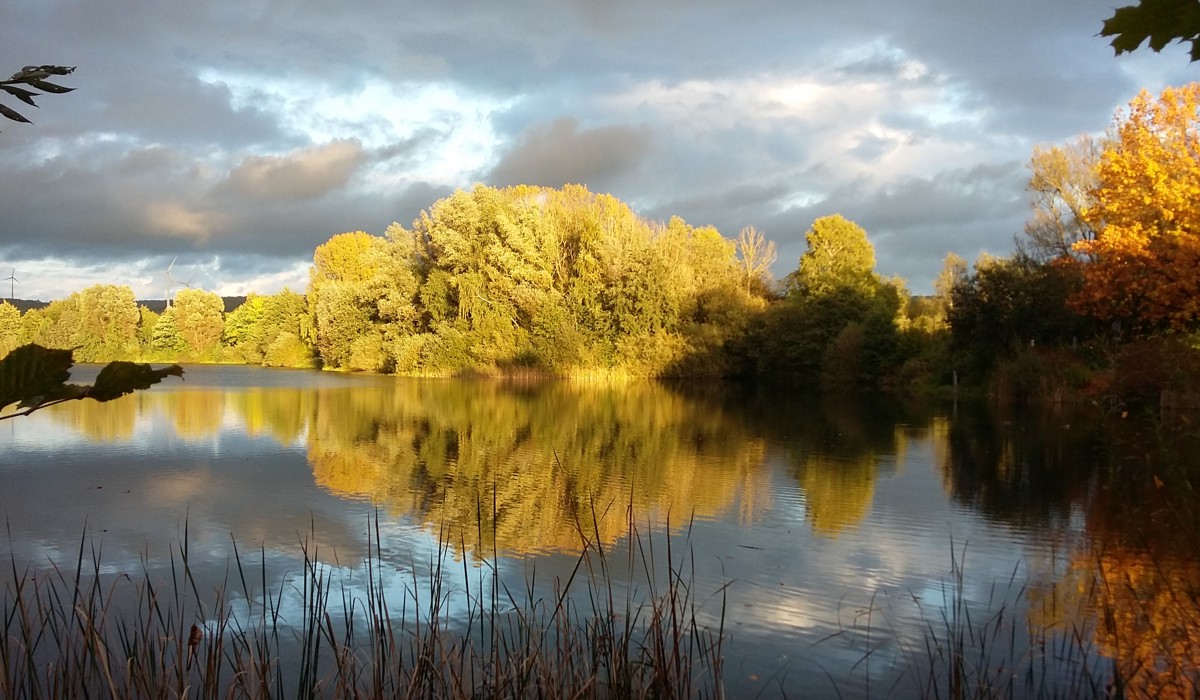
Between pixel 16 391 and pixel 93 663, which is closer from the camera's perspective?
pixel 16 391

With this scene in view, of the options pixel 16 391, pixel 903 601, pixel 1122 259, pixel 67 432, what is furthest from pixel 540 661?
pixel 1122 259

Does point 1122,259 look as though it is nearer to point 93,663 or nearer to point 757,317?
point 757,317

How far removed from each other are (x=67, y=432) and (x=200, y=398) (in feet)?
29.9

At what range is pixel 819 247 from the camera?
138 ft

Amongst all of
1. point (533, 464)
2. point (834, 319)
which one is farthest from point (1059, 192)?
point (533, 464)

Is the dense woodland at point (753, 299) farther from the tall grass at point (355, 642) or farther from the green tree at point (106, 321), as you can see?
the tall grass at point (355, 642)

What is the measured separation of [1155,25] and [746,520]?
6.82m

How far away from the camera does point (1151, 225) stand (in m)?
22.3

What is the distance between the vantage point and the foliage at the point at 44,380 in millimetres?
1385

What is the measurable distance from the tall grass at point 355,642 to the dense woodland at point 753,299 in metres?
18.7

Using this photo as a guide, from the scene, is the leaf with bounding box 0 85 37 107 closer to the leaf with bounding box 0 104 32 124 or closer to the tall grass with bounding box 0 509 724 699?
the leaf with bounding box 0 104 32 124

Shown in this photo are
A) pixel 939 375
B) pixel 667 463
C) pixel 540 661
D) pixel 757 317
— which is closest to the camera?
pixel 540 661

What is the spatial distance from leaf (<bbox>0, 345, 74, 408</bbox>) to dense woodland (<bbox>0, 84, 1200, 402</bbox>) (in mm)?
21703

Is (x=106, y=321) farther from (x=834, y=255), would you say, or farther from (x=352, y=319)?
(x=834, y=255)
